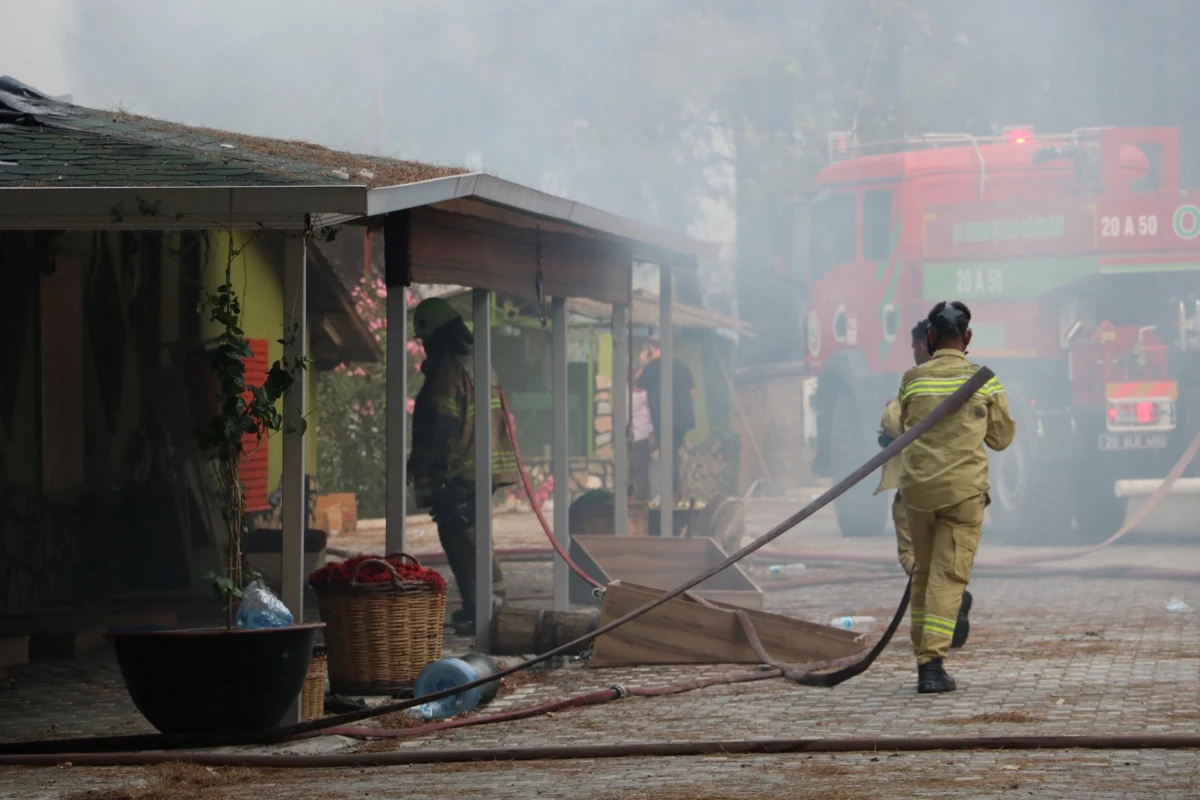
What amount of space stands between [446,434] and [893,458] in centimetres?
338

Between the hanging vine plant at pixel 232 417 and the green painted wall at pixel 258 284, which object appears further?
the green painted wall at pixel 258 284

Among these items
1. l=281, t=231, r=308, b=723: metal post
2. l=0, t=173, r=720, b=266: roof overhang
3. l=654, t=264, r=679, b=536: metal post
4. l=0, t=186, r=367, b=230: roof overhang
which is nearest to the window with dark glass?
l=654, t=264, r=679, b=536: metal post

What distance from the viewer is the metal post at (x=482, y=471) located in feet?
28.9

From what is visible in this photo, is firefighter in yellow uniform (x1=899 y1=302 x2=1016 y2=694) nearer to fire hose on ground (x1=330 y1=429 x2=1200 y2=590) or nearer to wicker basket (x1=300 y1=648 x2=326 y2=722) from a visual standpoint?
wicker basket (x1=300 y1=648 x2=326 y2=722)

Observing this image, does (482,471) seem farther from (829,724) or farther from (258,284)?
(258,284)

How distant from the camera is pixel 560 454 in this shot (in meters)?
9.93

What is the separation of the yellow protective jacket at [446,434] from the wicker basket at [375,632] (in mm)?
2213

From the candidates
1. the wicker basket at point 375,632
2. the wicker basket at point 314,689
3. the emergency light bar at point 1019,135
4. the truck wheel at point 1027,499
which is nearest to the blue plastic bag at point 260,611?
the wicker basket at point 314,689

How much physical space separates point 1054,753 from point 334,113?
25686mm

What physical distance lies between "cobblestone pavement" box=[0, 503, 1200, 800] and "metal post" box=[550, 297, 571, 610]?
1142 millimetres

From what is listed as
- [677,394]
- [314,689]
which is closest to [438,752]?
[314,689]

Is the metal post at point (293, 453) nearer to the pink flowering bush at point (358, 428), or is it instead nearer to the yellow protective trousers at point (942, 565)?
the yellow protective trousers at point (942, 565)

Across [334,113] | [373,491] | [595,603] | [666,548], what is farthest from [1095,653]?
[334,113]

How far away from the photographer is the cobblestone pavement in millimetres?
4844
